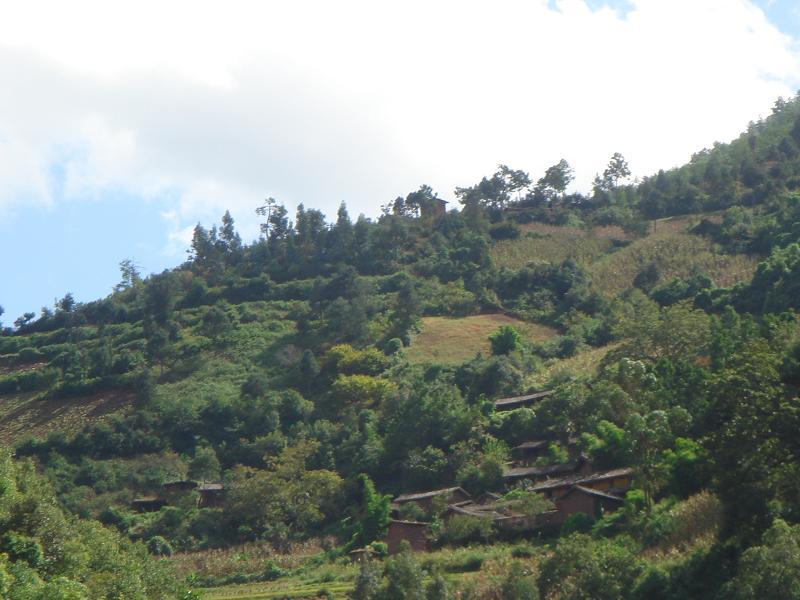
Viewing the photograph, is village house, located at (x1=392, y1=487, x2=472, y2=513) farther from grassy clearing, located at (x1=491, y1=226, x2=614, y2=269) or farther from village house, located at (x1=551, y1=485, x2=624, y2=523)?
grassy clearing, located at (x1=491, y1=226, x2=614, y2=269)

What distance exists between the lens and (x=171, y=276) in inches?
3159

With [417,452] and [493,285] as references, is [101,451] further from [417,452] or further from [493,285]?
[493,285]

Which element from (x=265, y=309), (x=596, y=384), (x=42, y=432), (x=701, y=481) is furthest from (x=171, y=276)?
(x=701, y=481)

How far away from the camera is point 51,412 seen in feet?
214

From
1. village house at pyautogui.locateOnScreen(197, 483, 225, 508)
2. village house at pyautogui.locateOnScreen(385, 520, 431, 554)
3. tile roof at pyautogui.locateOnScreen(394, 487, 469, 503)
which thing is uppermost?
village house at pyautogui.locateOnScreen(197, 483, 225, 508)

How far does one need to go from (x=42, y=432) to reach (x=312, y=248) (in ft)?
96.9

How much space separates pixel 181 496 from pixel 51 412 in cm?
1697

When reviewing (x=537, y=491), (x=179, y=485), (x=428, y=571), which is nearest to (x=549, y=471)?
(x=537, y=491)

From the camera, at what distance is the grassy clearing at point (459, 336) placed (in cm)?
6444

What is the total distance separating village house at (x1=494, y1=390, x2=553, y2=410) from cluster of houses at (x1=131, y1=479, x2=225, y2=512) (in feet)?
44.8

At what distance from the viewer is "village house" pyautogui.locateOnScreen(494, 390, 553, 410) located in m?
52.4

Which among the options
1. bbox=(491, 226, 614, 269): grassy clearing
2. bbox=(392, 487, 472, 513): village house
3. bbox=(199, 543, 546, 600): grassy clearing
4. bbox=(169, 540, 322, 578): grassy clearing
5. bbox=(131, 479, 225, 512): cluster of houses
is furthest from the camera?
bbox=(491, 226, 614, 269): grassy clearing

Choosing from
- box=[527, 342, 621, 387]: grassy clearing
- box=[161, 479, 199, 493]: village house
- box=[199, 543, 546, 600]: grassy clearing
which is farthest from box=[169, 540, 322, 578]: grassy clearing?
box=[527, 342, 621, 387]: grassy clearing

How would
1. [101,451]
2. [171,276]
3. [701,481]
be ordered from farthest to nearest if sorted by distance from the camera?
[171,276]
[101,451]
[701,481]
